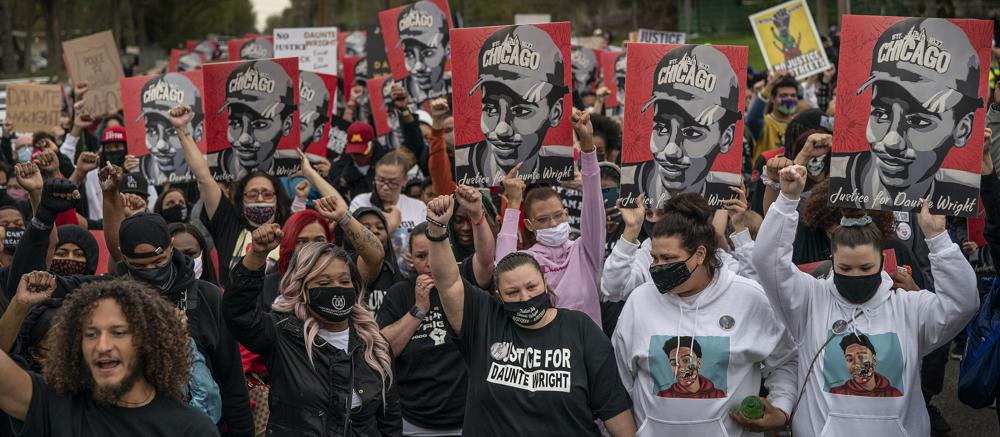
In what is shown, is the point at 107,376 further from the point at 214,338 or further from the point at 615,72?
the point at 615,72

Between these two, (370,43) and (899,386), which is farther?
(370,43)

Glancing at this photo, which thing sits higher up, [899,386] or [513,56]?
[513,56]

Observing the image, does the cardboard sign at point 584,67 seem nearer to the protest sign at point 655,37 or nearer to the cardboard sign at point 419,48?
the protest sign at point 655,37

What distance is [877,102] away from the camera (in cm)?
581

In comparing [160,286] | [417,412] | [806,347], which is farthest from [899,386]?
[160,286]

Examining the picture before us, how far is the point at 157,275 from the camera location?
5.12 meters

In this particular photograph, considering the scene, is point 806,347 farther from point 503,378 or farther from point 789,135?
point 789,135

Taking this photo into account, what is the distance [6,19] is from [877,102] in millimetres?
47470

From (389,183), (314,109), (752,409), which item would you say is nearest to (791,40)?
(314,109)

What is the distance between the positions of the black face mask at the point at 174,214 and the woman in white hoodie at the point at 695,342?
4.35 m

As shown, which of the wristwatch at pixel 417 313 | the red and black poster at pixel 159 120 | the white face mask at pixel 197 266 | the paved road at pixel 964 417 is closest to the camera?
the wristwatch at pixel 417 313

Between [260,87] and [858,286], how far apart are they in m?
5.14

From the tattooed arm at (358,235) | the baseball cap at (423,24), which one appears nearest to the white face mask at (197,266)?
the tattooed arm at (358,235)

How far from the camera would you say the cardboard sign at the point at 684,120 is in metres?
6.66
